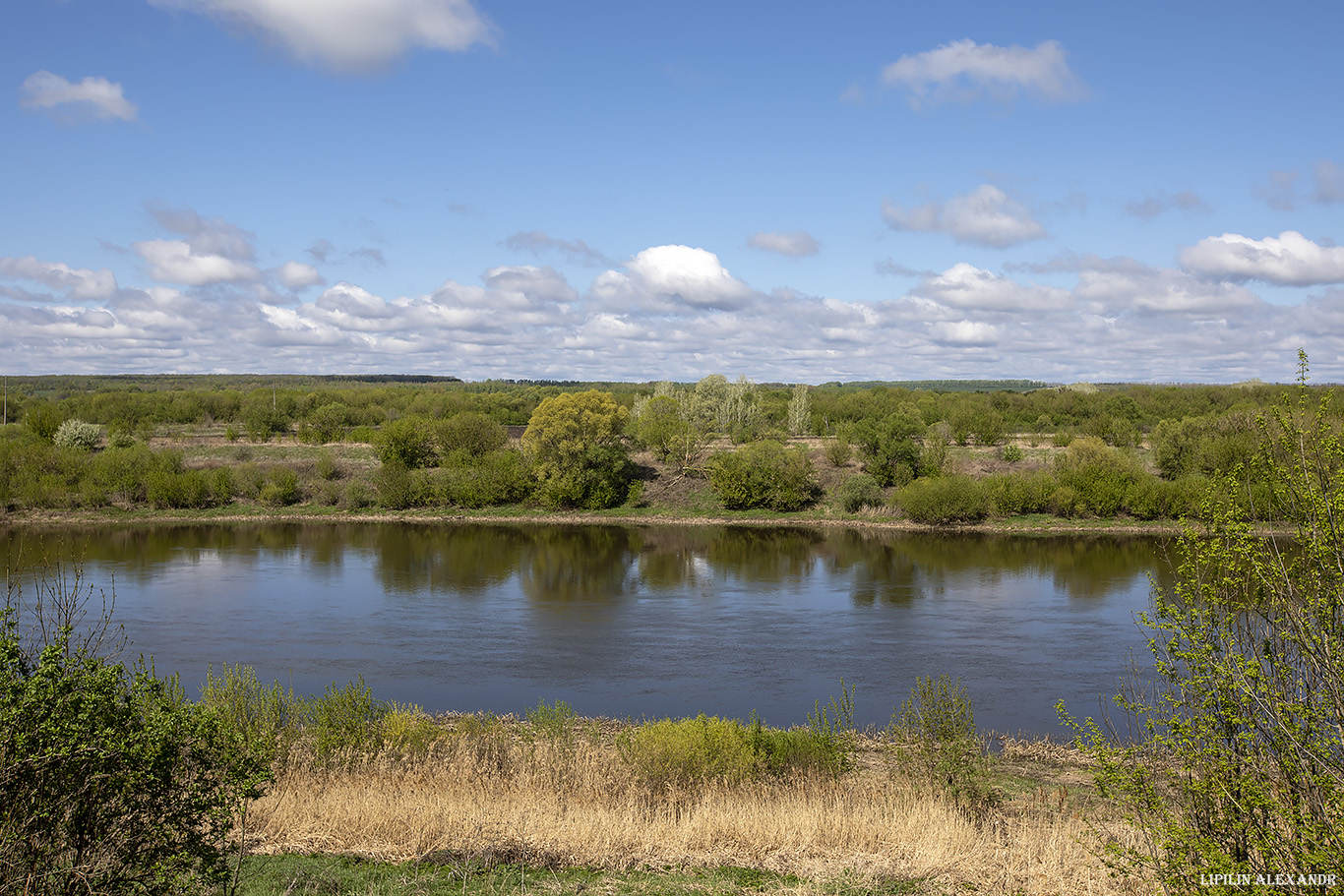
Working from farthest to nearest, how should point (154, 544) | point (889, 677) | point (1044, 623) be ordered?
point (154, 544) → point (1044, 623) → point (889, 677)

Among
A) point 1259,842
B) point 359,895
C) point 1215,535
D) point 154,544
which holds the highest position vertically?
point 1215,535

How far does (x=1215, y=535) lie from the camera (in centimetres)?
632

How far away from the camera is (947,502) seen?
45.9m

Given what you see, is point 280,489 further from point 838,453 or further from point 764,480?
point 838,453

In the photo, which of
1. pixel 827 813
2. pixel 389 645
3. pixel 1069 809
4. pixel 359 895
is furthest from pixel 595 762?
pixel 389 645

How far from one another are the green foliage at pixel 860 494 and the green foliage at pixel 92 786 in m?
44.5

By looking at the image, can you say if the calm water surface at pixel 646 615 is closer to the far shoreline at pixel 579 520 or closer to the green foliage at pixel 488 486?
the far shoreline at pixel 579 520

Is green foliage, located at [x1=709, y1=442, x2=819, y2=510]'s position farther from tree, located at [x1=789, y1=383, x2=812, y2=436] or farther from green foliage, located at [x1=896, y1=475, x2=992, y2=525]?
tree, located at [x1=789, y1=383, x2=812, y2=436]

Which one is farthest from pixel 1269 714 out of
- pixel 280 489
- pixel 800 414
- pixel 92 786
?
pixel 800 414

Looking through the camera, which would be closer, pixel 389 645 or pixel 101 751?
pixel 101 751

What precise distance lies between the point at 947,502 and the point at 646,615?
24.6 metres

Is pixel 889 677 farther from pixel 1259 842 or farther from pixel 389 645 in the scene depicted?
pixel 1259 842

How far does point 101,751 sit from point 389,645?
60.1 feet

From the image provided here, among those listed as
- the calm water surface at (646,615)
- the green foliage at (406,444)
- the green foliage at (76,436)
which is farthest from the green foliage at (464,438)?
the green foliage at (76,436)
